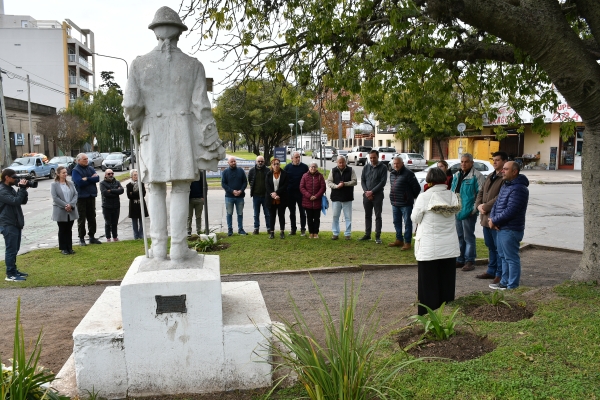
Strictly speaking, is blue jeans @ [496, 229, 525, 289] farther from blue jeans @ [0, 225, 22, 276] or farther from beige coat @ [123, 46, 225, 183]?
blue jeans @ [0, 225, 22, 276]

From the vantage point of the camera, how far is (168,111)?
453 centimetres

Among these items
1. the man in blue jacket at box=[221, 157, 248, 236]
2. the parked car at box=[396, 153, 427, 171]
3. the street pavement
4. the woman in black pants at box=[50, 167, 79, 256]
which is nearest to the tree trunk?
the street pavement

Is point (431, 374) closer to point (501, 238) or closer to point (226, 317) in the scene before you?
point (226, 317)

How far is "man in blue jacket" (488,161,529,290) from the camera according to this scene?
6.75 m

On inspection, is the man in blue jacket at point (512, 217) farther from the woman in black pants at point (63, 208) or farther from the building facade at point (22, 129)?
the building facade at point (22, 129)

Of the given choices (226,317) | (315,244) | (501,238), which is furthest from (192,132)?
(315,244)

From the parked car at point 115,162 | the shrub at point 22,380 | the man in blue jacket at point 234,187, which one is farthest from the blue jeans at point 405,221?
the parked car at point 115,162

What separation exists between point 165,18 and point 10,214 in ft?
17.4

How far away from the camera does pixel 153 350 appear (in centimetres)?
421

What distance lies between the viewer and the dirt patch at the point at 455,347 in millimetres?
4465

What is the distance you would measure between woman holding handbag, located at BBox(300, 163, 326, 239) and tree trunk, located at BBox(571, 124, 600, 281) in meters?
5.57

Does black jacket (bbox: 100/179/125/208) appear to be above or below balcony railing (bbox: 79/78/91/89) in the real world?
below

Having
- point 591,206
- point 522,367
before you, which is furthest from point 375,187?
point 522,367

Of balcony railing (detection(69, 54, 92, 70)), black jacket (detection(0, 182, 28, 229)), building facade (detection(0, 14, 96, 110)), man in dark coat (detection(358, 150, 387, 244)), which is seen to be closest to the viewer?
black jacket (detection(0, 182, 28, 229))
